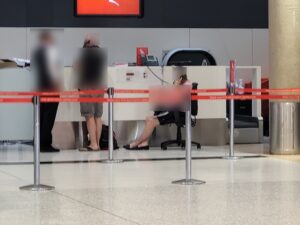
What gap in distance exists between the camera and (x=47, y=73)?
33.2 feet

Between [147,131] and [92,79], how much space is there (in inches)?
47.5

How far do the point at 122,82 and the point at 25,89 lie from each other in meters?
1.62

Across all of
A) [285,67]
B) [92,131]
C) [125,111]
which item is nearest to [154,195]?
[285,67]

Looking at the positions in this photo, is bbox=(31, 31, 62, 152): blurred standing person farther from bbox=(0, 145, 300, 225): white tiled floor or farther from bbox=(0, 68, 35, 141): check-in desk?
bbox=(0, 145, 300, 225): white tiled floor

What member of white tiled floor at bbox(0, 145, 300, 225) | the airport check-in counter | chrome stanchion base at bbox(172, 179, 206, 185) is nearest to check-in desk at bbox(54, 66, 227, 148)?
the airport check-in counter

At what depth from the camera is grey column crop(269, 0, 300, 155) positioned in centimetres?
964

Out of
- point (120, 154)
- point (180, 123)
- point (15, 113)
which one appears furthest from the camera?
point (15, 113)

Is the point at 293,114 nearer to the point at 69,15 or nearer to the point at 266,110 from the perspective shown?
the point at 266,110

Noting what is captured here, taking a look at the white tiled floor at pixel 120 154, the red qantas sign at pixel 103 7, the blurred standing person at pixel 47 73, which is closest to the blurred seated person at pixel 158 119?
the white tiled floor at pixel 120 154

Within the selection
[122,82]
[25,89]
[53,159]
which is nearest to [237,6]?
[122,82]

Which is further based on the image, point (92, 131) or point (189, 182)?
point (92, 131)

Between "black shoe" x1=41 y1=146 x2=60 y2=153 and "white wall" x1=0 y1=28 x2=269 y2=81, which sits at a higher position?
"white wall" x1=0 y1=28 x2=269 y2=81

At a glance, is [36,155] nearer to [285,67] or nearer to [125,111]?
[285,67]

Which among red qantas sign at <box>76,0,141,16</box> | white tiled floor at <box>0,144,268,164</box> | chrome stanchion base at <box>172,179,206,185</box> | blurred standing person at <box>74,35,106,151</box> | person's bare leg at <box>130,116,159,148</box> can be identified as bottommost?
white tiled floor at <box>0,144,268,164</box>
